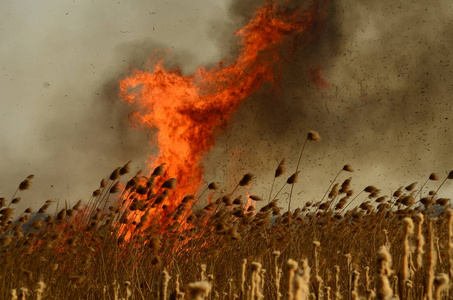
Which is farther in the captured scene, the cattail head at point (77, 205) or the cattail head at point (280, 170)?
the cattail head at point (77, 205)

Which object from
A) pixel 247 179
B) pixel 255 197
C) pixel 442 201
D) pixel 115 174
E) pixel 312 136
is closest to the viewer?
pixel 312 136

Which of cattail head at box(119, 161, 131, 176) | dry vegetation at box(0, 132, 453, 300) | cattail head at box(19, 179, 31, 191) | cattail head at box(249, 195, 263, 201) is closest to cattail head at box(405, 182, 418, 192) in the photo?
dry vegetation at box(0, 132, 453, 300)

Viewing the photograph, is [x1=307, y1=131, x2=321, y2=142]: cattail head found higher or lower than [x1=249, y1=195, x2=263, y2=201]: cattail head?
higher

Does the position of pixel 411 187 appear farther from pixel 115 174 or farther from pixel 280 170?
pixel 115 174

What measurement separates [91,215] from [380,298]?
4005 mm

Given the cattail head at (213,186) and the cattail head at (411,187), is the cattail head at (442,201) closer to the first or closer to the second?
the cattail head at (411,187)

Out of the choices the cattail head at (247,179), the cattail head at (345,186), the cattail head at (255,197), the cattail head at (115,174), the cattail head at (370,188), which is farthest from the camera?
the cattail head at (370,188)

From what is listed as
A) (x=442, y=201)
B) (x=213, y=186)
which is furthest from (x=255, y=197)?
(x=442, y=201)

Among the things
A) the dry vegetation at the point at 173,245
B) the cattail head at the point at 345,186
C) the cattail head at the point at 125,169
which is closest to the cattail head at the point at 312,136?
the dry vegetation at the point at 173,245

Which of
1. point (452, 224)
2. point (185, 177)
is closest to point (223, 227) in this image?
point (452, 224)

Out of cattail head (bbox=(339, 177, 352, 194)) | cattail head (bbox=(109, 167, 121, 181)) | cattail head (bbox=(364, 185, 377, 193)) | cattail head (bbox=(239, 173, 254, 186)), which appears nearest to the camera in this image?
cattail head (bbox=(239, 173, 254, 186))

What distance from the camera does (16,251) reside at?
4.70 metres

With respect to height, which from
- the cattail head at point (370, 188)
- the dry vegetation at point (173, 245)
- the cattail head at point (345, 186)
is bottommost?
the dry vegetation at point (173, 245)

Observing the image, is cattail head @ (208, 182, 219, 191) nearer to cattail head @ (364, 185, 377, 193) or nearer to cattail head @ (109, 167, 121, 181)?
cattail head @ (109, 167, 121, 181)
